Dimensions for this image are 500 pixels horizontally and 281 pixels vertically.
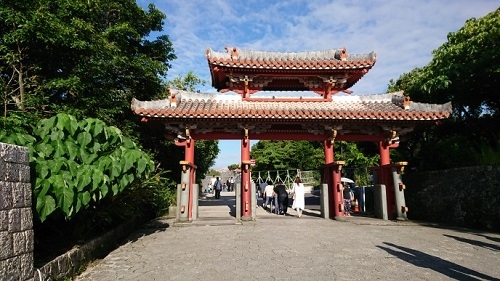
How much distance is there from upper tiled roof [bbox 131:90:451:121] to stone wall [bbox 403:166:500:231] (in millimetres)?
2123

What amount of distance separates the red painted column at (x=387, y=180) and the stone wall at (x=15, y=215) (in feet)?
34.2

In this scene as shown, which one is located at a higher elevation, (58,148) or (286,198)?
(58,148)

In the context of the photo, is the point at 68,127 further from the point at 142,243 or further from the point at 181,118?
the point at 181,118

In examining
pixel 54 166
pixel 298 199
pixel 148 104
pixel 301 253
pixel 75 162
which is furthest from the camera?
pixel 298 199

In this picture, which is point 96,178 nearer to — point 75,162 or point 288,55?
point 75,162

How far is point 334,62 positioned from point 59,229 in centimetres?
1025

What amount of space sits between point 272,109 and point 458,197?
6590 millimetres

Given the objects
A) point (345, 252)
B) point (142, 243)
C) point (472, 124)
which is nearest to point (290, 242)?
point (345, 252)

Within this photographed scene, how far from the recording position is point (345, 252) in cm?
658

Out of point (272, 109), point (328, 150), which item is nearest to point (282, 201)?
point (328, 150)

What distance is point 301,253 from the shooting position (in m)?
6.50

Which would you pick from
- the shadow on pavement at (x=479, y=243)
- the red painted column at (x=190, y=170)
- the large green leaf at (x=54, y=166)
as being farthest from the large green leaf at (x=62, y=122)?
the shadow on pavement at (x=479, y=243)

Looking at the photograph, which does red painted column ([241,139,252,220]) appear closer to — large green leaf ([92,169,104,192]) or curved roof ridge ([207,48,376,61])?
curved roof ridge ([207,48,376,61])

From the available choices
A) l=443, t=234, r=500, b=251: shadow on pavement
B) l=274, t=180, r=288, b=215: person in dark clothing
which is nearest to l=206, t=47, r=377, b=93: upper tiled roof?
l=274, t=180, r=288, b=215: person in dark clothing
